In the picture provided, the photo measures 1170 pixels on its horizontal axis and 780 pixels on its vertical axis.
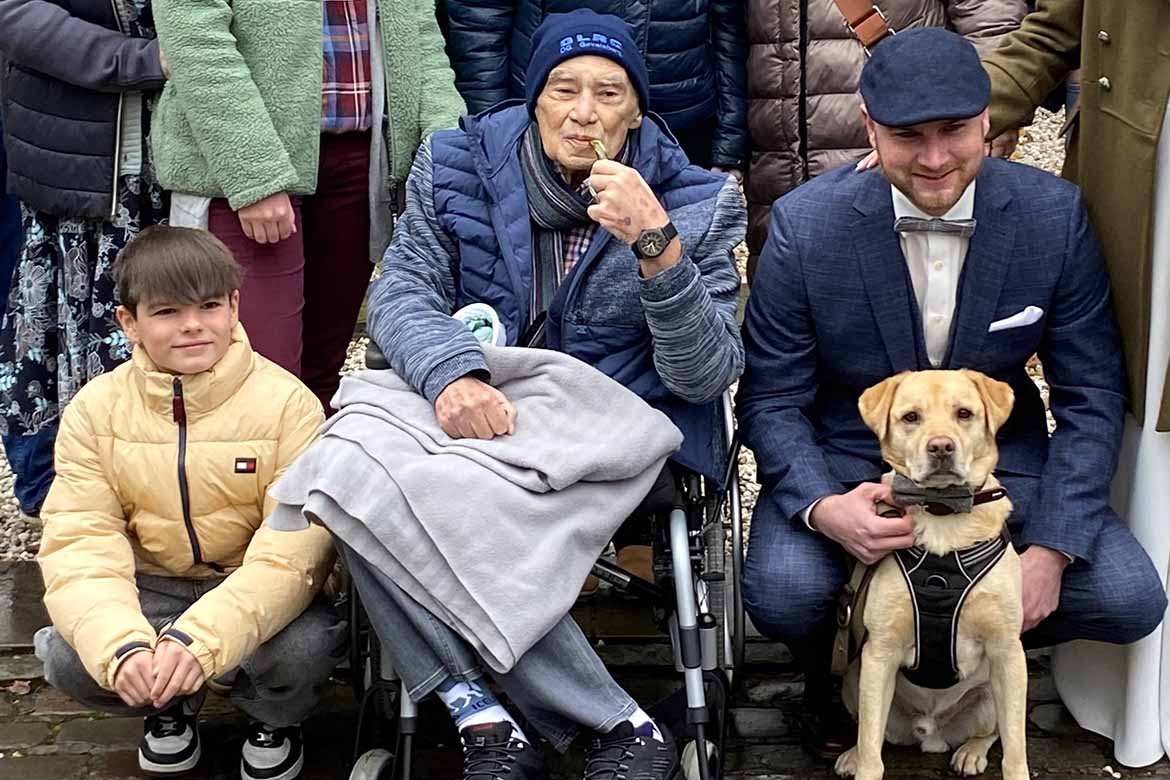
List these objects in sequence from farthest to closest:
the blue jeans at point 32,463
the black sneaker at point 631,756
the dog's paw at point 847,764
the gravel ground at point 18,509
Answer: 1. the gravel ground at point 18,509
2. the blue jeans at point 32,463
3. the dog's paw at point 847,764
4. the black sneaker at point 631,756

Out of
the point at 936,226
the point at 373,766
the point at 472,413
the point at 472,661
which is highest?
the point at 936,226

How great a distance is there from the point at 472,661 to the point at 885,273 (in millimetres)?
1295

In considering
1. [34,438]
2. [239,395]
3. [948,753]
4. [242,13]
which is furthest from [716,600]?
[34,438]

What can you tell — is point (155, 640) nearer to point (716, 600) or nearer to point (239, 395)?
point (239, 395)

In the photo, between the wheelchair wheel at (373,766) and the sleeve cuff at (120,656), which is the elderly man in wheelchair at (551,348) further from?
the sleeve cuff at (120,656)

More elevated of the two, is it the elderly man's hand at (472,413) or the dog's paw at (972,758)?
the elderly man's hand at (472,413)

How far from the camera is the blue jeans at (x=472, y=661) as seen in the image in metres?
3.46

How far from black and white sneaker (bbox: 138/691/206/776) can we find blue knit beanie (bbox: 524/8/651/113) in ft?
5.52

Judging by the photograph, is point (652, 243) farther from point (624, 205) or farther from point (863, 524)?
point (863, 524)

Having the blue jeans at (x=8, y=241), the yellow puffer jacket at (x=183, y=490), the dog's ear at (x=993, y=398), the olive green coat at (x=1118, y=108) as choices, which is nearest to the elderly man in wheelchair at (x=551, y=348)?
the yellow puffer jacket at (x=183, y=490)

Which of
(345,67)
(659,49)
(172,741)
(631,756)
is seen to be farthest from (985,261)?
(172,741)

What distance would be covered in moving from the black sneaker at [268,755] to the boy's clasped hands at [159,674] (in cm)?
46

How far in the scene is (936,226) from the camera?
12.3 ft

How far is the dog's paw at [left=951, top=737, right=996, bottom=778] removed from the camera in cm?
388
